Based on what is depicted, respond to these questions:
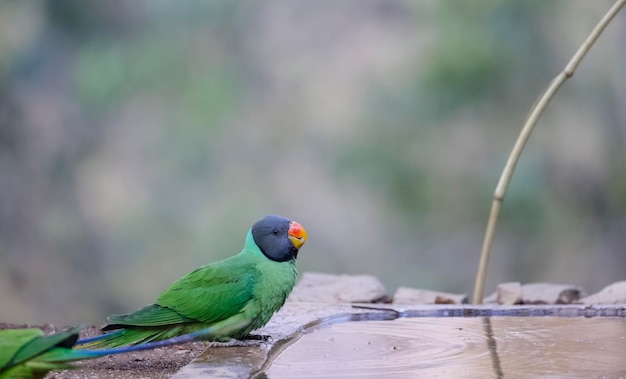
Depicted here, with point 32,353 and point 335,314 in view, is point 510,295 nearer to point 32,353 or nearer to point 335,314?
point 335,314

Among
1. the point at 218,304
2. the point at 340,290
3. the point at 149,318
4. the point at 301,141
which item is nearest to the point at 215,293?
the point at 218,304

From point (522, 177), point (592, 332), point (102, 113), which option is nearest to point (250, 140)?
point (102, 113)

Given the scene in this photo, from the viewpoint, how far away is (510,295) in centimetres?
523

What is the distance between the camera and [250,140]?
948cm

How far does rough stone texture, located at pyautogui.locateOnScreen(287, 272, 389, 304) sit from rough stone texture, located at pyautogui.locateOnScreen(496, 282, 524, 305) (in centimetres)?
70

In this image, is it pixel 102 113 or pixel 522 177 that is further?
pixel 102 113

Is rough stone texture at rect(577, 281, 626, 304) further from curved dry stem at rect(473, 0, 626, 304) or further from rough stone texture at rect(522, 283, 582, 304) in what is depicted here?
curved dry stem at rect(473, 0, 626, 304)

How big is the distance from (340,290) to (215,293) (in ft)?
7.87

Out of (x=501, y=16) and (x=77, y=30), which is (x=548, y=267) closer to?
(x=501, y=16)

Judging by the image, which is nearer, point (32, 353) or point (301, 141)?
point (32, 353)

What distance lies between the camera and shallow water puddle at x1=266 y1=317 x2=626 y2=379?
8.78ft

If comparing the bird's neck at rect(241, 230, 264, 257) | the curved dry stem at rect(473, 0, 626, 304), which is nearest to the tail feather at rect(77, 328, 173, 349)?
the bird's neck at rect(241, 230, 264, 257)

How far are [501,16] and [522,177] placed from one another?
171 cm

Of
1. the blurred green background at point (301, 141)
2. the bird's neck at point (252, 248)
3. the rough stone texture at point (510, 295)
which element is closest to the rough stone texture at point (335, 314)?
the bird's neck at point (252, 248)
